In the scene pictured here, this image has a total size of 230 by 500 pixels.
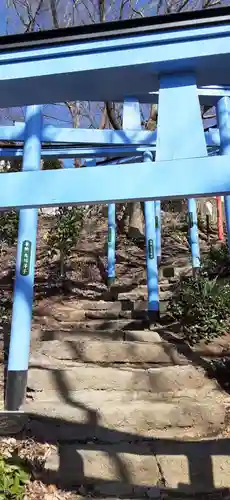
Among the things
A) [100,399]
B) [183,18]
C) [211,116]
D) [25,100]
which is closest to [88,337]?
[100,399]

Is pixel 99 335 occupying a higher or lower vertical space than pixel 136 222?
lower

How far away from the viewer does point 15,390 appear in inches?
185

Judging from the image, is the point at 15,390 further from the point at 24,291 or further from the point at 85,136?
the point at 85,136

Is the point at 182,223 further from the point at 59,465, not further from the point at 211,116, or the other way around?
the point at 59,465

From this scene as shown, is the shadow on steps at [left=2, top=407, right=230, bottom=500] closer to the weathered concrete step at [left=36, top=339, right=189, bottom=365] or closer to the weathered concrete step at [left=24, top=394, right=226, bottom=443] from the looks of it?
the weathered concrete step at [left=24, top=394, right=226, bottom=443]

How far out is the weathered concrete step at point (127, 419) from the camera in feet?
13.6

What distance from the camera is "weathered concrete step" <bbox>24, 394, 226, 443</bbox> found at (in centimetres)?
414

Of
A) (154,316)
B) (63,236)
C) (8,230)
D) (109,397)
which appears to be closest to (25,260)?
(109,397)

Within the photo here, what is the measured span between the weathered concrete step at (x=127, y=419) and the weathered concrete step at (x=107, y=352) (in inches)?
29.2

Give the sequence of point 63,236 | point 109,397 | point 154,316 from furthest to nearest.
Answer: point 63,236, point 154,316, point 109,397

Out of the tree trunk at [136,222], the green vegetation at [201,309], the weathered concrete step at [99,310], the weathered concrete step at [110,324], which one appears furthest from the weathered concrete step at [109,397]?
the tree trunk at [136,222]

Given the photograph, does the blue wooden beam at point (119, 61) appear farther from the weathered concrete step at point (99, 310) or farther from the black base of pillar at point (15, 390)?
the weathered concrete step at point (99, 310)

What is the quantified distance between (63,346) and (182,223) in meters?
8.22

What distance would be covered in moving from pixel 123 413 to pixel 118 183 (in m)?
2.80
